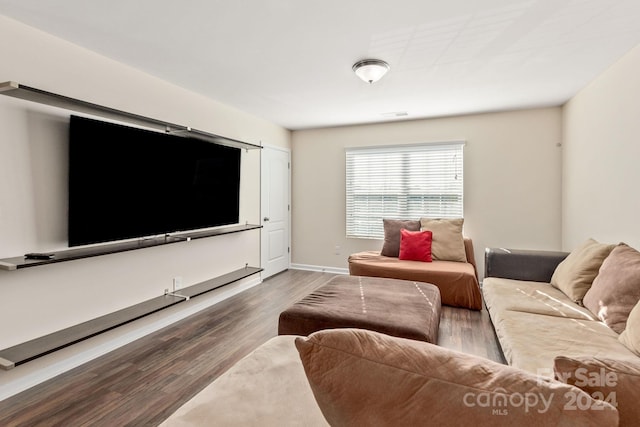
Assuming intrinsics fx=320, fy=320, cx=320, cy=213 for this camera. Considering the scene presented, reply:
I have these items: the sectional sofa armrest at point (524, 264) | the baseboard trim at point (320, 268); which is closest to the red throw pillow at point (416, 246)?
the sectional sofa armrest at point (524, 264)

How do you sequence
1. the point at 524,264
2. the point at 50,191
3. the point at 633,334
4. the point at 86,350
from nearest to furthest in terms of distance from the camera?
the point at 633,334 → the point at 50,191 → the point at 86,350 → the point at 524,264

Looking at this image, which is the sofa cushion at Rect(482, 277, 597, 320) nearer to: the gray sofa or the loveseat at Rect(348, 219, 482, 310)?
the gray sofa

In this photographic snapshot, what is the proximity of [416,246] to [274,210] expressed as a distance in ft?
7.60

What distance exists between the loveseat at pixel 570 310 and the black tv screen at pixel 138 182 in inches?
115

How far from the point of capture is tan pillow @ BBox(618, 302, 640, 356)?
5.49 ft

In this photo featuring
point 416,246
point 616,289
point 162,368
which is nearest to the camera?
point 616,289

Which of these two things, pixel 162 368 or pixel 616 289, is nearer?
pixel 616 289

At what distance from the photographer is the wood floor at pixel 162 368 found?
1957 mm

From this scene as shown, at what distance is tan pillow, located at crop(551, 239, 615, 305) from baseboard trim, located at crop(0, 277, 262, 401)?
11.8ft

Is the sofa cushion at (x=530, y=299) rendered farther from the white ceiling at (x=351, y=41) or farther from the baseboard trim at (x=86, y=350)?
the baseboard trim at (x=86, y=350)

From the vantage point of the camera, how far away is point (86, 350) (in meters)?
2.56

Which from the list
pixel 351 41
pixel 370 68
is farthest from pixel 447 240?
pixel 351 41

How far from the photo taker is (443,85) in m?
3.41

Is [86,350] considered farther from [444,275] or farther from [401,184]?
[401,184]
